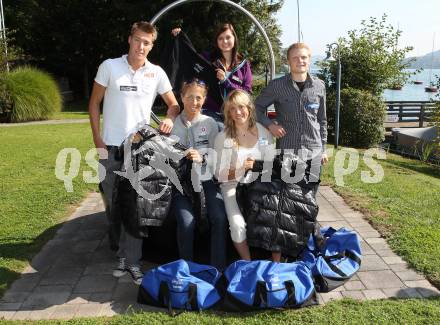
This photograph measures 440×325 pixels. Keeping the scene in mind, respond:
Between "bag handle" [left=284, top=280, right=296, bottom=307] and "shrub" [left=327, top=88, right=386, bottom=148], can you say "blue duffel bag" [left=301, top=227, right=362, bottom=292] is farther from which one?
"shrub" [left=327, top=88, right=386, bottom=148]

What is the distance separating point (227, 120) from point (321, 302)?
1598 mm

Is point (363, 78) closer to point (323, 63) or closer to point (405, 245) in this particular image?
point (323, 63)

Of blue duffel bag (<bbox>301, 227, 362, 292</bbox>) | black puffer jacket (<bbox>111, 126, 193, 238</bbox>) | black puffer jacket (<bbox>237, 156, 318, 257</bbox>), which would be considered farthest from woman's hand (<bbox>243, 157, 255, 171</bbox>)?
blue duffel bag (<bbox>301, 227, 362, 292</bbox>)

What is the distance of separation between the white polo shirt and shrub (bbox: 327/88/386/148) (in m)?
9.77

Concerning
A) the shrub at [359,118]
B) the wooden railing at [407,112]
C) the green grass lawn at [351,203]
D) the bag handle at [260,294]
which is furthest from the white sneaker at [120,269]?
the wooden railing at [407,112]

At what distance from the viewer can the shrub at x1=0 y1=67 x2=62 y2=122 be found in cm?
1571

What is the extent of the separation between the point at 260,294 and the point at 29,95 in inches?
576

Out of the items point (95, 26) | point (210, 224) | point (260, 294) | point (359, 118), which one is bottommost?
point (260, 294)

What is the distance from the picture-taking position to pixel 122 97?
3.92 metres

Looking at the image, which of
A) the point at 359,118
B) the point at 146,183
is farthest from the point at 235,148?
the point at 359,118

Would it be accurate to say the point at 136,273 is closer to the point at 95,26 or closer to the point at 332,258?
the point at 332,258

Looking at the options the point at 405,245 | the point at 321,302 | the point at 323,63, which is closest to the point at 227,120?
the point at 321,302

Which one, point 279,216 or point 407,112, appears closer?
point 279,216

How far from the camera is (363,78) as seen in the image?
16.3 m
